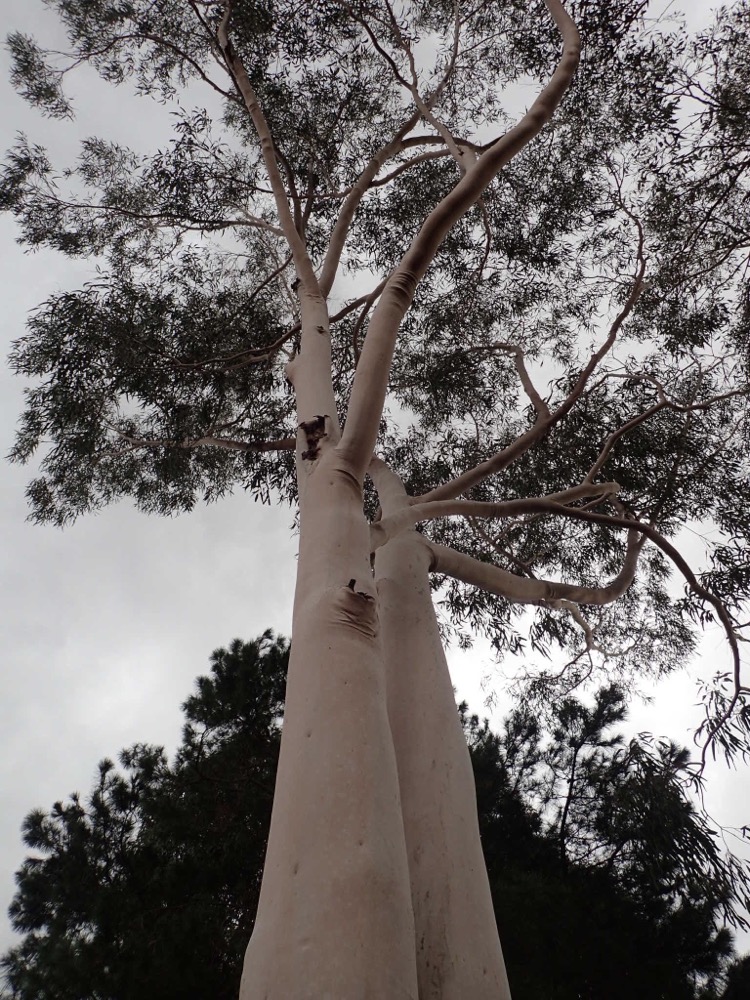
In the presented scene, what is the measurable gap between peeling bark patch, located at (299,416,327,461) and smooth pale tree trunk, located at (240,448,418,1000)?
0.52 meters

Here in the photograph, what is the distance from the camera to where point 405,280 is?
2008mm

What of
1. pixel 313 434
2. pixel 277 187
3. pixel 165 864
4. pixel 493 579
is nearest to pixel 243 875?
pixel 165 864

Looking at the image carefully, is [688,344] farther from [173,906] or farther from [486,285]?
[173,906]

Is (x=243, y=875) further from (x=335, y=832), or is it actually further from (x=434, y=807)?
(x=335, y=832)

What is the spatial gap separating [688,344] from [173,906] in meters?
4.47

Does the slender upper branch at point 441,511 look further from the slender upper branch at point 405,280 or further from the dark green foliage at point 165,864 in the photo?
the dark green foliage at point 165,864

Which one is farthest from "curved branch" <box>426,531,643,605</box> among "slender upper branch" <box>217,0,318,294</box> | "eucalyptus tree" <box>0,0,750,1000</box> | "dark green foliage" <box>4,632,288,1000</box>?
"dark green foliage" <box>4,632,288,1000</box>

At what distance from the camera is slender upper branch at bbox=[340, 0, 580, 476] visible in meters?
1.77

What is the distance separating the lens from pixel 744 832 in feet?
7.75

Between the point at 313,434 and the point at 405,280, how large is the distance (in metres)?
0.55

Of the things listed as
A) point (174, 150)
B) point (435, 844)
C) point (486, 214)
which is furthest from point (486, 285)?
point (435, 844)

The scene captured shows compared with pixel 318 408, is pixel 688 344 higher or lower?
higher

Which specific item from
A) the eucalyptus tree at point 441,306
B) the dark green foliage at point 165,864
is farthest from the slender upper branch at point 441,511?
the dark green foliage at point 165,864

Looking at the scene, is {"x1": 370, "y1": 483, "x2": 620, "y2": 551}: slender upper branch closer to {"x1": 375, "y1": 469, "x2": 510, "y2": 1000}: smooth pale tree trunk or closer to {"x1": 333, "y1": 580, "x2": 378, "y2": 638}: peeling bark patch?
{"x1": 375, "y1": 469, "x2": 510, "y2": 1000}: smooth pale tree trunk
